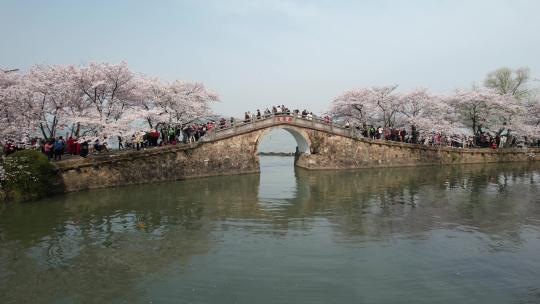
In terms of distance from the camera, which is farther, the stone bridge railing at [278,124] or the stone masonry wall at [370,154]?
the stone masonry wall at [370,154]

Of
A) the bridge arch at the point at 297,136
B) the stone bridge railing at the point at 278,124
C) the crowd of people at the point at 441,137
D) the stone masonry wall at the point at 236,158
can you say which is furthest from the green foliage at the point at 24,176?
the crowd of people at the point at 441,137

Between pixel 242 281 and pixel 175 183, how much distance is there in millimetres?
18976

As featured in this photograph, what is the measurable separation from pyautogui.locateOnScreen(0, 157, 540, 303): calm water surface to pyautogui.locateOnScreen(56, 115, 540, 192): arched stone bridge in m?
1.95

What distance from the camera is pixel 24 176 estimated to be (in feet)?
71.4

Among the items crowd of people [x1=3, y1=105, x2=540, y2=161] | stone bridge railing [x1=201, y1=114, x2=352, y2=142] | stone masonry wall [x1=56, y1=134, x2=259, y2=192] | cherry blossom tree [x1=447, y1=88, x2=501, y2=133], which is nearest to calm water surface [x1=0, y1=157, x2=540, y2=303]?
stone masonry wall [x1=56, y1=134, x2=259, y2=192]

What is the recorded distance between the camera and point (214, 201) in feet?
75.8

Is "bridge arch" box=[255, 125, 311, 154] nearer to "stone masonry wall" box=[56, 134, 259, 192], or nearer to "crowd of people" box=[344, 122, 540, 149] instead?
"stone masonry wall" box=[56, 134, 259, 192]

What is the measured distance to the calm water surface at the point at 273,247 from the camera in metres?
10.8

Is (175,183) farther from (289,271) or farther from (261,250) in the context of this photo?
(289,271)

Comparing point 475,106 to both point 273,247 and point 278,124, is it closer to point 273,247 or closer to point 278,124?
point 278,124

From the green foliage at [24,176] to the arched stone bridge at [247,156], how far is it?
175 centimetres

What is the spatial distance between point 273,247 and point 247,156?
20.6m

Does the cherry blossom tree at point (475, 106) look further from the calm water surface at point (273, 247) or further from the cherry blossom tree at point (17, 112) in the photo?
the cherry blossom tree at point (17, 112)

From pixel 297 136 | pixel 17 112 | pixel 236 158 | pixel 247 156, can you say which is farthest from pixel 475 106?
pixel 17 112
